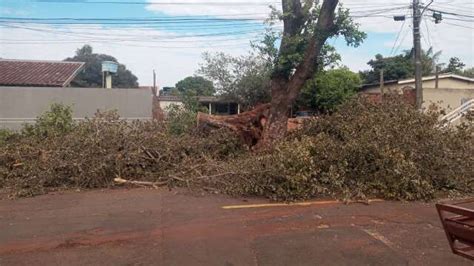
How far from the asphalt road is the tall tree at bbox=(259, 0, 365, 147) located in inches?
162

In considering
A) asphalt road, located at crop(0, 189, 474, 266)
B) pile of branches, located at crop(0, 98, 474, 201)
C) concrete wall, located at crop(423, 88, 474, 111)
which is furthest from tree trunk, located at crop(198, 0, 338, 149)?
concrete wall, located at crop(423, 88, 474, 111)

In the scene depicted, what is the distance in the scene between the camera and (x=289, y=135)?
1224cm

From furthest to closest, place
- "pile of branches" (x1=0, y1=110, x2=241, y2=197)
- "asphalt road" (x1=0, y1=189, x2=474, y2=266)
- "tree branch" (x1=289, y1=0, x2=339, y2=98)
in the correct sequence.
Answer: "tree branch" (x1=289, y1=0, x2=339, y2=98) < "pile of branches" (x1=0, y1=110, x2=241, y2=197) < "asphalt road" (x1=0, y1=189, x2=474, y2=266)

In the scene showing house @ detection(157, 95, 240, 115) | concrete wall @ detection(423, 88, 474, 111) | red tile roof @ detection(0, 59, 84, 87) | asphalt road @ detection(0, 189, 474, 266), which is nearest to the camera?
asphalt road @ detection(0, 189, 474, 266)

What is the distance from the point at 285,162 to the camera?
8883 millimetres

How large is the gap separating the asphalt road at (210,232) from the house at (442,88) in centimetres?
1671

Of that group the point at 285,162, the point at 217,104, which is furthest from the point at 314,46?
the point at 217,104

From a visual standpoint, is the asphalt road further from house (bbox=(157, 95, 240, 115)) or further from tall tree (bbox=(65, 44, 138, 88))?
tall tree (bbox=(65, 44, 138, 88))

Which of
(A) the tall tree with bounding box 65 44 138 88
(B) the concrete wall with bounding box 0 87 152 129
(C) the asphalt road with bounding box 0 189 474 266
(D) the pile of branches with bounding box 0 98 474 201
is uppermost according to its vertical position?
(A) the tall tree with bounding box 65 44 138 88

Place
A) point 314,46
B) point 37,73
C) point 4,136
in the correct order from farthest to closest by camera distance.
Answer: point 37,73 → point 4,136 → point 314,46

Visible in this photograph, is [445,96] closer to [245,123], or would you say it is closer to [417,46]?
[417,46]

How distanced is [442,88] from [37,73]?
24.1 meters

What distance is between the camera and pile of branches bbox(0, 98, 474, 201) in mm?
8844

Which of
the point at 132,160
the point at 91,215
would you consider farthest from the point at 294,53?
the point at 91,215
